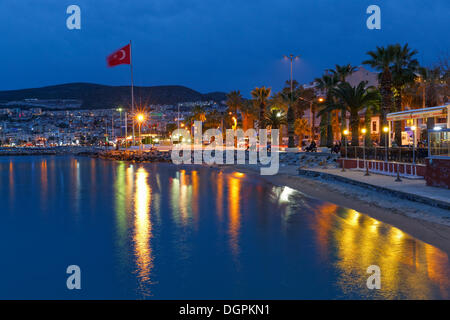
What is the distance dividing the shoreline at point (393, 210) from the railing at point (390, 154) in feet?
10.9

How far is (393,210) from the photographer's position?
42.4 feet

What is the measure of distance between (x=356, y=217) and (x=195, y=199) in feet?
21.5

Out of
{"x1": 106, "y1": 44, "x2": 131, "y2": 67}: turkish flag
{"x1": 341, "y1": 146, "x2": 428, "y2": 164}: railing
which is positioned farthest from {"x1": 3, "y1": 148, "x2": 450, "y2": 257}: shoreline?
{"x1": 106, "y1": 44, "x2": 131, "y2": 67}: turkish flag

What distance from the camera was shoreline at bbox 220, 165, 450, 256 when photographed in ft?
31.5

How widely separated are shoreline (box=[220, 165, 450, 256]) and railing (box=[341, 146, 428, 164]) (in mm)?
3337

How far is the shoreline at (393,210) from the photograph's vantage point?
9609mm

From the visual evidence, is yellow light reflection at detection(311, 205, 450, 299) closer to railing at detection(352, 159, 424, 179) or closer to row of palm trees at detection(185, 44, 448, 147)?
railing at detection(352, 159, 424, 179)

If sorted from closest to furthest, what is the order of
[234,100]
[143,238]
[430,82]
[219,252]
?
A: [219,252]
[143,238]
[430,82]
[234,100]

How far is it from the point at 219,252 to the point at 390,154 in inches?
655

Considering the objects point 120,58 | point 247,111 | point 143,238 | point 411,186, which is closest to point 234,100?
point 247,111

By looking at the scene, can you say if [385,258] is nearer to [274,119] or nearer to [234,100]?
[274,119]

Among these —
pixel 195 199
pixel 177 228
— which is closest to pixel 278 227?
pixel 177 228
